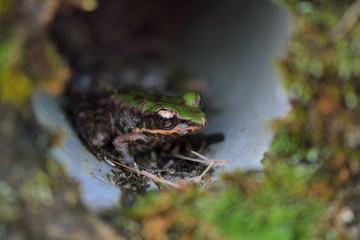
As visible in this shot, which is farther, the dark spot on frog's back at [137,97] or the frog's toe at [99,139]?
the dark spot on frog's back at [137,97]

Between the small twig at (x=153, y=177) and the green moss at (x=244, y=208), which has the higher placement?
the small twig at (x=153, y=177)

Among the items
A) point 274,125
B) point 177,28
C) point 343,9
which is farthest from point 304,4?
point 177,28

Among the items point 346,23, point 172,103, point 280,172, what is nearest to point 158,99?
point 172,103

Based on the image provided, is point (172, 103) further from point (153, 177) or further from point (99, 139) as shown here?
point (153, 177)

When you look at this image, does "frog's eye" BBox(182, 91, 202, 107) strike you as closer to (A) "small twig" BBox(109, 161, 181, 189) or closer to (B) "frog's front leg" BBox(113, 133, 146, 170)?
(B) "frog's front leg" BBox(113, 133, 146, 170)

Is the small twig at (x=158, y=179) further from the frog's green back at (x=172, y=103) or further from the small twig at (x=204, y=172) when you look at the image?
the frog's green back at (x=172, y=103)

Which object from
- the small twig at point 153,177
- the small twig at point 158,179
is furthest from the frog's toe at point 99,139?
the small twig at point 158,179

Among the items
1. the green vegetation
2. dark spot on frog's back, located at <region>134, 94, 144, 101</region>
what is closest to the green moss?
the green vegetation
